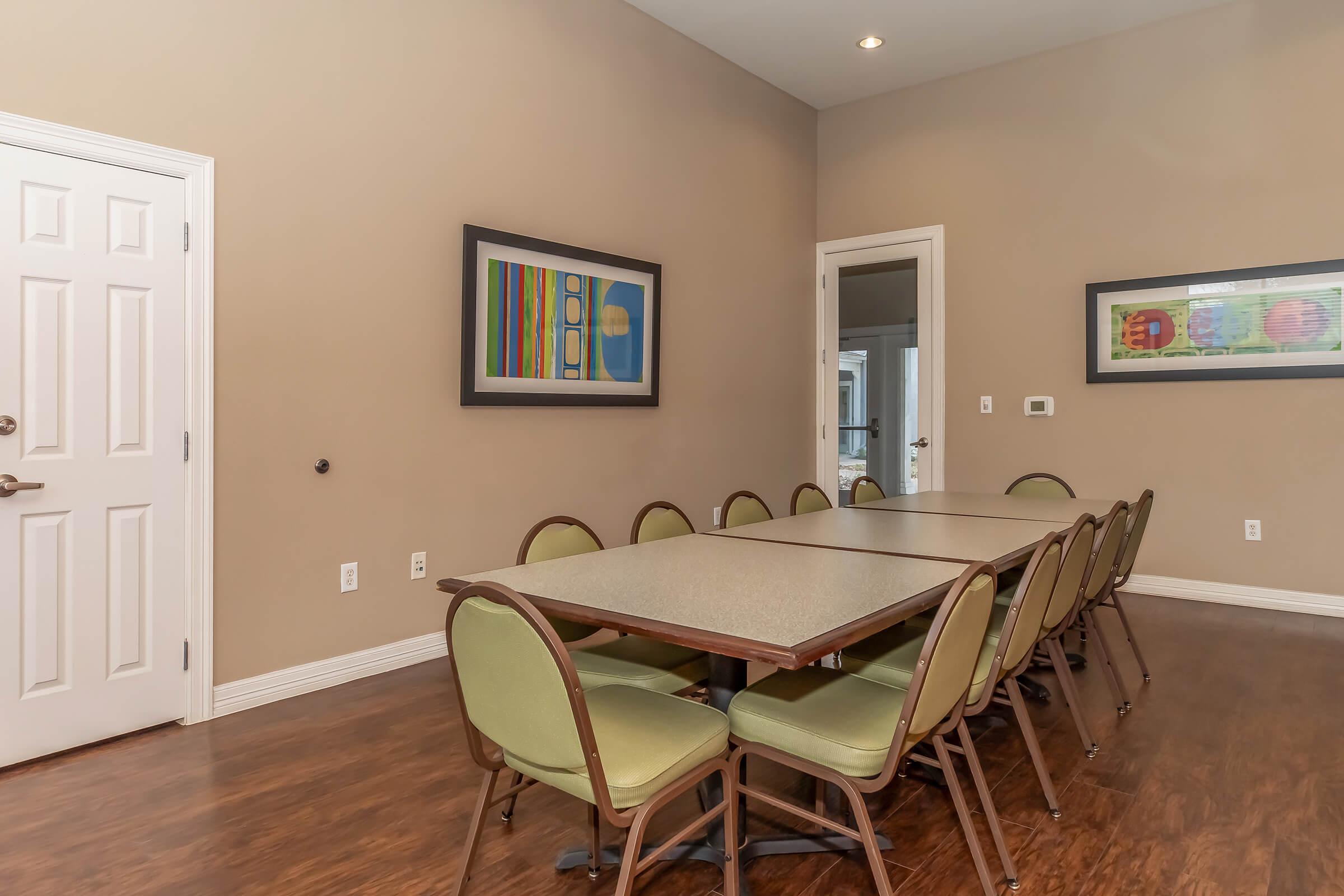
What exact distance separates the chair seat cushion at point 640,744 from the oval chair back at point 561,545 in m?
0.45

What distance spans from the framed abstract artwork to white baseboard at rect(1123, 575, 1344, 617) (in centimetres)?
320

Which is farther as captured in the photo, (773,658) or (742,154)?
(742,154)

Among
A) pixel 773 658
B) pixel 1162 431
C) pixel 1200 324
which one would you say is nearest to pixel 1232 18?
pixel 1200 324

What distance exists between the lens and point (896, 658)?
219 centimetres

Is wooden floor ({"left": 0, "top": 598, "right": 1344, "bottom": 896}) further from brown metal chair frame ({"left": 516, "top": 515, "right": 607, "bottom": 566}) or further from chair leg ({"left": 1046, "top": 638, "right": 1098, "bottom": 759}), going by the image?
brown metal chair frame ({"left": 516, "top": 515, "right": 607, "bottom": 566})

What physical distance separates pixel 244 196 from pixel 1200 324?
496 cm

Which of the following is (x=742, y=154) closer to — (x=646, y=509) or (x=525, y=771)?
(x=646, y=509)

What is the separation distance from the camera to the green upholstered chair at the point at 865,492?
4.03m

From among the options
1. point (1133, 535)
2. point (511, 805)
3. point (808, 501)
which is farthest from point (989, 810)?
point (808, 501)

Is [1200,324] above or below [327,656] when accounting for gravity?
above

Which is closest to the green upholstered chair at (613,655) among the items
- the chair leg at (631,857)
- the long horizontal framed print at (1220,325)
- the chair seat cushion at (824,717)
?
the chair seat cushion at (824,717)

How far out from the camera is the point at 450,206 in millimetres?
3699

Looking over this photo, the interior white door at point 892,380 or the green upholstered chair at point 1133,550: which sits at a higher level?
the interior white door at point 892,380

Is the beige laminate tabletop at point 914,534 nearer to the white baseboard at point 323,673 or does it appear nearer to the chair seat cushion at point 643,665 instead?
the chair seat cushion at point 643,665
